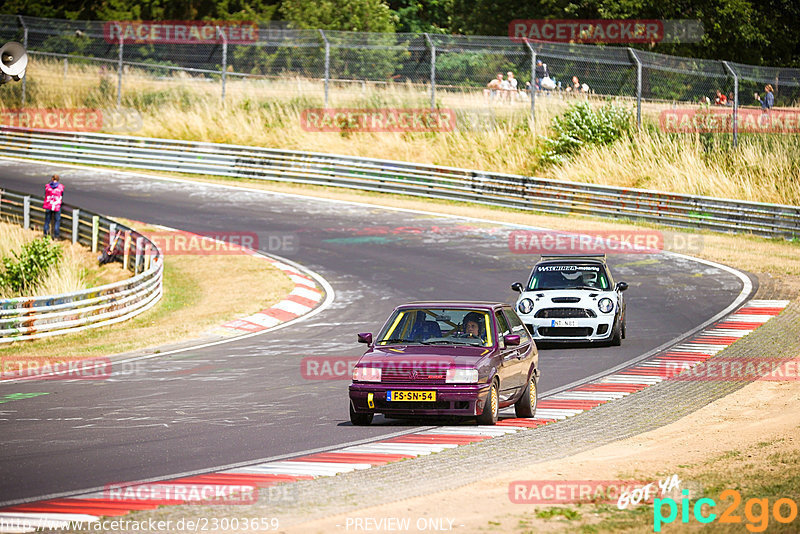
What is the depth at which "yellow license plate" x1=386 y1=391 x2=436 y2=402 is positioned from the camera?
432 inches

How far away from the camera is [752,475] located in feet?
28.3

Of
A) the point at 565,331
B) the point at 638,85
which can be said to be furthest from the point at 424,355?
the point at 638,85

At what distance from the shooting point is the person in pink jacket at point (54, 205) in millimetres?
28969

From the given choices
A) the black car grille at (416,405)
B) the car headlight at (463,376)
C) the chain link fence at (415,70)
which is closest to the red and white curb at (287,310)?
the black car grille at (416,405)

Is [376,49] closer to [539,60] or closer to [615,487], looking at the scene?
[539,60]

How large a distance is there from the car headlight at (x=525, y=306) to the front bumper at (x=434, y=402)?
261 inches

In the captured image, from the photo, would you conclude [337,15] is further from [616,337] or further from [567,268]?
[616,337]

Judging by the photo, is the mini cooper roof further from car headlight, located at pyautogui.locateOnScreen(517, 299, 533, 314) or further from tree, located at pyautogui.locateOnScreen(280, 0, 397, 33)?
tree, located at pyautogui.locateOnScreen(280, 0, 397, 33)

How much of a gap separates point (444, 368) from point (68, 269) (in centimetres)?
1613

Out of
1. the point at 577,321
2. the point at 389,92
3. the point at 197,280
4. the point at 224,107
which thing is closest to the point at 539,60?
the point at 389,92

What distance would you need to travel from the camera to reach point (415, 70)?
37000mm

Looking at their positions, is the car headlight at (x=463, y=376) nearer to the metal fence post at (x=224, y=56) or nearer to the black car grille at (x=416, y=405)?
the black car grille at (x=416, y=405)

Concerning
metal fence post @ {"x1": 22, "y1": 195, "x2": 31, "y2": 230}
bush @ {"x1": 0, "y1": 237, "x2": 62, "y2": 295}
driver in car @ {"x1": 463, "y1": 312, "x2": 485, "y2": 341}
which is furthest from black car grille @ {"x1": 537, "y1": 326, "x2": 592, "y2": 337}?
metal fence post @ {"x1": 22, "y1": 195, "x2": 31, "y2": 230}

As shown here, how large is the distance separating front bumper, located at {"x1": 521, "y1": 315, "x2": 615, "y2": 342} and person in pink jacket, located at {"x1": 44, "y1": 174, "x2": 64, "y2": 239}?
16.0 m
